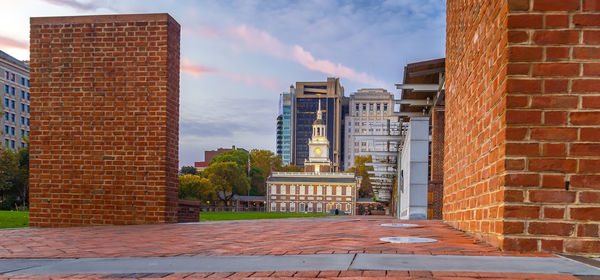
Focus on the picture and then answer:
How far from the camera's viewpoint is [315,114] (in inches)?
6944

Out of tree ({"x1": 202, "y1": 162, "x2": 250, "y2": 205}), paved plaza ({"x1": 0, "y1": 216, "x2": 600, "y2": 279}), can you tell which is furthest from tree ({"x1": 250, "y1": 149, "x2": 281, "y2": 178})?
paved plaza ({"x1": 0, "y1": 216, "x2": 600, "y2": 279})

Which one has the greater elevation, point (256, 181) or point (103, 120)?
point (103, 120)

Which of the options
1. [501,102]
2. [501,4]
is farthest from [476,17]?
[501,102]

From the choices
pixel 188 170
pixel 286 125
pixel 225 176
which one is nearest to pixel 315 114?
pixel 286 125

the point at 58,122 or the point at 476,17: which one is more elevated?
the point at 476,17

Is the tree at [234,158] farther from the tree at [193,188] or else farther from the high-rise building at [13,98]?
the high-rise building at [13,98]

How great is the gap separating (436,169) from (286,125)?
166833 millimetres

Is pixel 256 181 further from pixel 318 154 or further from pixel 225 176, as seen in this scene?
pixel 225 176

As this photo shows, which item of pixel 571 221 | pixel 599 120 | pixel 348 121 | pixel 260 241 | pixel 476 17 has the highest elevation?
pixel 348 121

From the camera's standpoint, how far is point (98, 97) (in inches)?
349

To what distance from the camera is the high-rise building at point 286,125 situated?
18138 centimetres

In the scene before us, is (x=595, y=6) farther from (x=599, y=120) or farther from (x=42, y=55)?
(x=42, y=55)

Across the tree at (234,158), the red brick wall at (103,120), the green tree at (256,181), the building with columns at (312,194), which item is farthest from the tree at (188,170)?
the red brick wall at (103,120)

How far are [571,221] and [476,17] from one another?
207 centimetres
